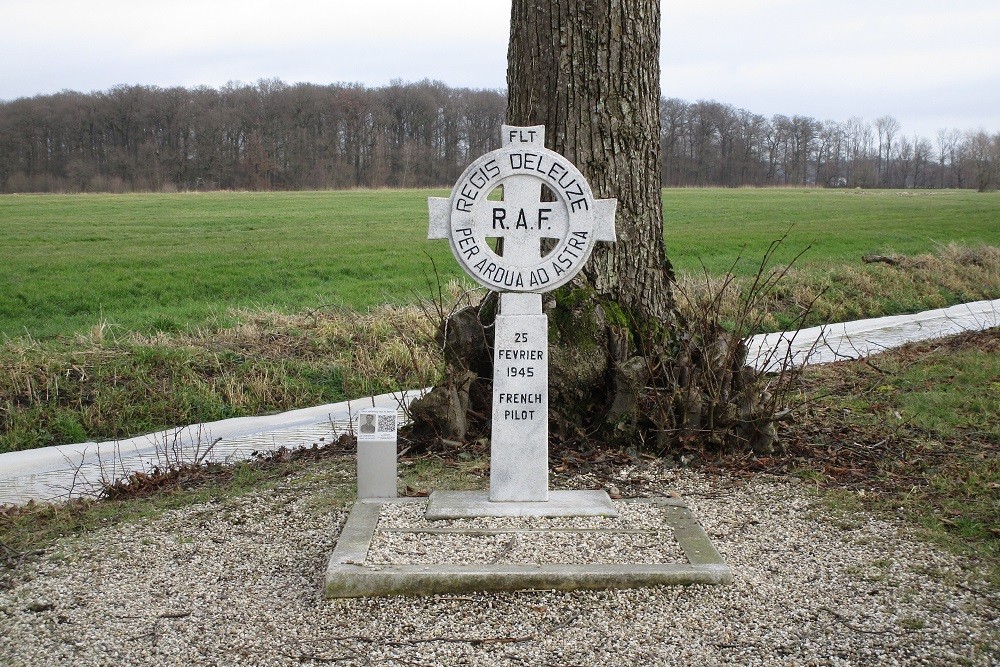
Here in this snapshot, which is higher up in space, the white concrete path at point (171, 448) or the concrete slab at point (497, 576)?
the concrete slab at point (497, 576)

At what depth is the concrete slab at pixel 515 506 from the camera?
15.7 ft

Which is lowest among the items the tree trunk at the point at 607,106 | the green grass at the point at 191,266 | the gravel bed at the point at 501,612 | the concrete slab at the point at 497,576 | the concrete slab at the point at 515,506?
the gravel bed at the point at 501,612

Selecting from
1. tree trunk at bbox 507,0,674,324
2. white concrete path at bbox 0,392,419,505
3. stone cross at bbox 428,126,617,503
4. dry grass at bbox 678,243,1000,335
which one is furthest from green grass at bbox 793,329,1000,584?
dry grass at bbox 678,243,1000,335

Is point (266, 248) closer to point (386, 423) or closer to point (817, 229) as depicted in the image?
point (386, 423)

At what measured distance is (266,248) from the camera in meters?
18.1

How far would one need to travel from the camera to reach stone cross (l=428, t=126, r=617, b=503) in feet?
15.8

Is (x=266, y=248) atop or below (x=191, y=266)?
atop

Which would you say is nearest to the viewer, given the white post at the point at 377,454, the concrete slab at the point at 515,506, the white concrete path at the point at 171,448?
the concrete slab at the point at 515,506

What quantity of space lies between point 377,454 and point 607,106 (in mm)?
2899

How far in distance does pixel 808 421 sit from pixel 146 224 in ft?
68.0

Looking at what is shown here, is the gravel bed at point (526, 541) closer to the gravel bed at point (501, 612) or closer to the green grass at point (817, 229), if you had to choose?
the gravel bed at point (501, 612)

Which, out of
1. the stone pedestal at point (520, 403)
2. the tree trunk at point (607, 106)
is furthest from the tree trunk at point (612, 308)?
the stone pedestal at point (520, 403)

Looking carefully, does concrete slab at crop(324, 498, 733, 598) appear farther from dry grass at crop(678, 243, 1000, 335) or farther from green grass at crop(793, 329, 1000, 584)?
dry grass at crop(678, 243, 1000, 335)

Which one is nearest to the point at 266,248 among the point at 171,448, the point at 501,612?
the point at 171,448
